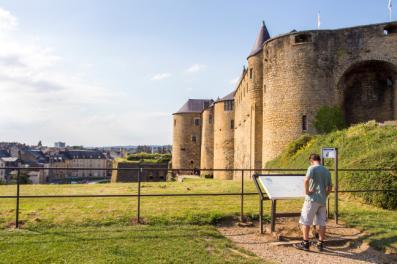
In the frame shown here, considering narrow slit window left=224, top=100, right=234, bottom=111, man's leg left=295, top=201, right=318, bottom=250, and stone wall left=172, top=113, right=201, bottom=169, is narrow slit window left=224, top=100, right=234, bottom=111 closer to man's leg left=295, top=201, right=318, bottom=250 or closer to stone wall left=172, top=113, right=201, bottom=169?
stone wall left=172, top=113, right=201, bottom=169

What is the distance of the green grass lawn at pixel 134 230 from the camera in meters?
5.98

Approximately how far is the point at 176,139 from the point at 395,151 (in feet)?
144

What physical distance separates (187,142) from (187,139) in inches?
17.6

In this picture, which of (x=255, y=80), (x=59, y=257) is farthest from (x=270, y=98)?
(x=59, y=257)

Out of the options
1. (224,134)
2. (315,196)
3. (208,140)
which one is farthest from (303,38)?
(208,140)

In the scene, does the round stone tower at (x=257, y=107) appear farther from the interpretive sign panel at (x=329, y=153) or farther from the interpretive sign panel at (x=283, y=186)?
the interpretive sign panel at (x=283, y=186)

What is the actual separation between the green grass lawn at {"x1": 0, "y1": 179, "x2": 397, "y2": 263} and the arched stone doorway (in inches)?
597

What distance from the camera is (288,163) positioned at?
21.5 meters

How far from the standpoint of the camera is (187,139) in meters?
54.9

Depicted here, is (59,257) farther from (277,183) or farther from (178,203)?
(178,203)

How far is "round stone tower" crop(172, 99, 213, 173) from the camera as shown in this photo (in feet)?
179

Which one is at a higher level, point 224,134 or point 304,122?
point 224,134

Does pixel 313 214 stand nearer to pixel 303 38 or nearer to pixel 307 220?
pixel 307 220

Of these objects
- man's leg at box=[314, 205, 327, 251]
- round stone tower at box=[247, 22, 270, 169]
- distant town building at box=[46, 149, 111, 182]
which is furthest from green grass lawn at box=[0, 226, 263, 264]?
distant town building at box=[46, 149, 111, 182]
